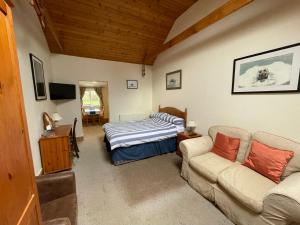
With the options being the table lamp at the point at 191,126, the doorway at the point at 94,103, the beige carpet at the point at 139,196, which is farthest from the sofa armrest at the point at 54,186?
the doorway at the point at 94,103

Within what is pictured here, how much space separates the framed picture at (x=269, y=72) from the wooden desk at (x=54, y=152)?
10.6ft

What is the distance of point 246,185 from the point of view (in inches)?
62.6

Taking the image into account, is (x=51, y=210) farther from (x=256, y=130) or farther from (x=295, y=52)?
(x=295, y=52)

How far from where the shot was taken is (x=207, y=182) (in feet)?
6.54

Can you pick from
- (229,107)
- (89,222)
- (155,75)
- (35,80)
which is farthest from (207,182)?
(155,75)

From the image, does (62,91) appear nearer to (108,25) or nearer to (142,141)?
(108,25)

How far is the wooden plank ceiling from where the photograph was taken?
3.00 meters

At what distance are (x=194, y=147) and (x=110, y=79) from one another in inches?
147

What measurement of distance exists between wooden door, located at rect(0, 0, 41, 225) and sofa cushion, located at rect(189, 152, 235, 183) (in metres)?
1.84

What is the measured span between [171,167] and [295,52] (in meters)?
2.56

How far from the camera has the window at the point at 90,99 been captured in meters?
8.63

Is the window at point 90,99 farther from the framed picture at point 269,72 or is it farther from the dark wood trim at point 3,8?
the dark wood trim at point 3,8

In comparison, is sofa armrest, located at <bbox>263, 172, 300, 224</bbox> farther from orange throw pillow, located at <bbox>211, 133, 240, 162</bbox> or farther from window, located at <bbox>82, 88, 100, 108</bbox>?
window, located at <bbox>82, 88, 100, 108</bbox>

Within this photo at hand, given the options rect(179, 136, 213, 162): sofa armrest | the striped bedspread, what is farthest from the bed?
rect(179, 136, 213, 162): sofa armrest
